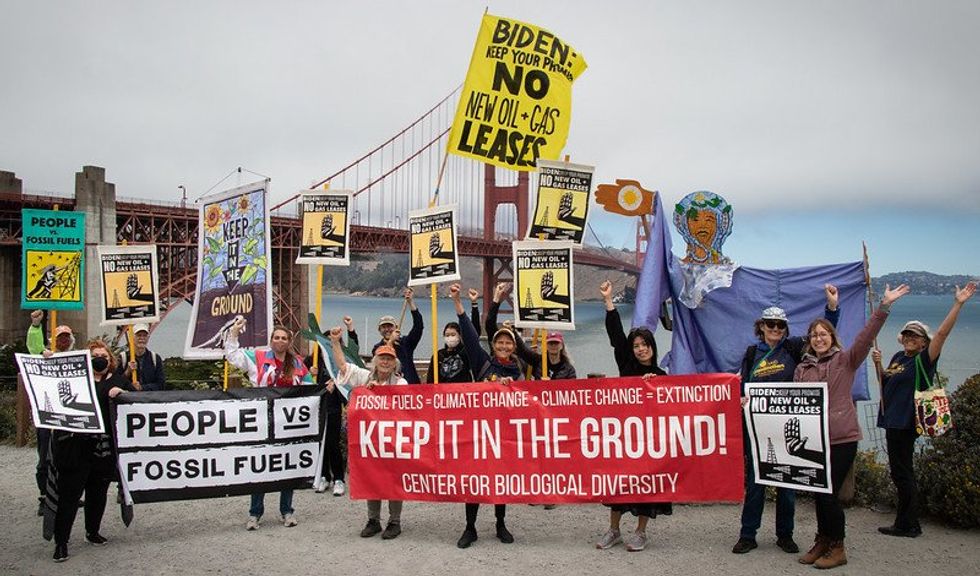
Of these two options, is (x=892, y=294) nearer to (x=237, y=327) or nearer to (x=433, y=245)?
(x=433, y=245)

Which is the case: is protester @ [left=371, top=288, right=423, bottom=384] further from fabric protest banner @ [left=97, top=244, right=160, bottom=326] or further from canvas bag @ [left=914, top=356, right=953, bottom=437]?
canvas bag @ [left=914, top=356, right=953, bottom=437]

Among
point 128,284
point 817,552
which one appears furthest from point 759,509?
point 128,284

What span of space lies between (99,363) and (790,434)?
5201 millimetres

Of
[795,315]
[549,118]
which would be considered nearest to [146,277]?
[549,118]

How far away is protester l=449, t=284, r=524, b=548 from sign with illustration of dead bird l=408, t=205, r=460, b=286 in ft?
1.80

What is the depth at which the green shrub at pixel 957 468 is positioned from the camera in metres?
5.84

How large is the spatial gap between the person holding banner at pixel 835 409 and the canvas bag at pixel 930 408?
27.8 inches

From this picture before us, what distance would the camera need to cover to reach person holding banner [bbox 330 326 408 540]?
5965 mm

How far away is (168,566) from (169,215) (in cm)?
3121

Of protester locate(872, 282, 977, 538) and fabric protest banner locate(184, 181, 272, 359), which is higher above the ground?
fabric protest banner locate(184, 181, 272, 359)

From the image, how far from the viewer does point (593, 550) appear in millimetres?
5602

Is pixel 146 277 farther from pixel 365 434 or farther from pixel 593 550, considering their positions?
pixel 593 550

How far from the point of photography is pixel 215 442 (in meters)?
6.17

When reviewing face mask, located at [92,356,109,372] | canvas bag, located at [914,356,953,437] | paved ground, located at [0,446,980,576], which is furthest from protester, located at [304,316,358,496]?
canvas bag, located at [914,356,953,437]
